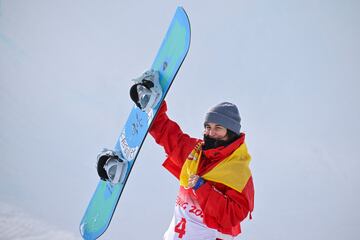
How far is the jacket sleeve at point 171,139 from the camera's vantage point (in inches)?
82.8

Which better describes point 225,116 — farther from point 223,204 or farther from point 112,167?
point 112,167

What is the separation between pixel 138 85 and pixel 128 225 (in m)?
2.77

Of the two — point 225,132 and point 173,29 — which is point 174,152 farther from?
point 173,29

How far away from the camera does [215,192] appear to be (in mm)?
1682

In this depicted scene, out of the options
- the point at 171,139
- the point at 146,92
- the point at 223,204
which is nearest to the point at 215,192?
the point at 223,204

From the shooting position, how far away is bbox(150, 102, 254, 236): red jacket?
5.45 feet

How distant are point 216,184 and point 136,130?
0.79 metres

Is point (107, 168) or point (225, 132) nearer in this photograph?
point (225, 132)
